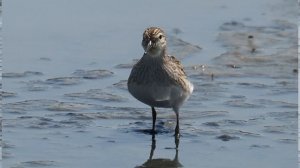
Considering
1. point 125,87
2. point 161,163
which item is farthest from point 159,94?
point 125,87

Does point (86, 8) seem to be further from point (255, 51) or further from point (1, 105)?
point (1, 105)

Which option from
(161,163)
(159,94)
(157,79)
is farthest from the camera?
(157,79)

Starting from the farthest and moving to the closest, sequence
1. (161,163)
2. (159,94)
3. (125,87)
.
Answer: (125,87), (159,94), (161,163)

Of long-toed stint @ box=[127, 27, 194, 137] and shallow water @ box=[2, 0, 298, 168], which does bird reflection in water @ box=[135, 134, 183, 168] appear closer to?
shallow water @ box=[2, 0, 298, 168]

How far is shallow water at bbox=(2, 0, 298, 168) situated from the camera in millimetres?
12531

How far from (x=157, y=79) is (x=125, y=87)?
7.35 feet

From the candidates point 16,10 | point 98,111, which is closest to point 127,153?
point 98,111

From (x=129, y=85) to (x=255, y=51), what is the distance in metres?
4.84

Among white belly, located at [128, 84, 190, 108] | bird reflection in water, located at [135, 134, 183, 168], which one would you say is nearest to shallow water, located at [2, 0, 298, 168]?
bird reflection in water, located at [135, 134, 183, 168]

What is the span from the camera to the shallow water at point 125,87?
1253 cm

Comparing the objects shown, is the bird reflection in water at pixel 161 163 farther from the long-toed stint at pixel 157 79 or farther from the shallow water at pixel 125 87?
the long-toed stint at pixel 157 79

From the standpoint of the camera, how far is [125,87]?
15.4m

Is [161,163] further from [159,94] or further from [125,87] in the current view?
[125,87]

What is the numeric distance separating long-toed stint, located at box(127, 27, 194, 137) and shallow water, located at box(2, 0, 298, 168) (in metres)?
0.48
